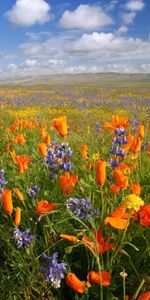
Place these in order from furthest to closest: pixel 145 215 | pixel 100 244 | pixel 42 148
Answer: pixel 42 148 → pixel 100 244 → pixel 145 215

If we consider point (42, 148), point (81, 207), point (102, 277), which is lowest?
point (102, 277)

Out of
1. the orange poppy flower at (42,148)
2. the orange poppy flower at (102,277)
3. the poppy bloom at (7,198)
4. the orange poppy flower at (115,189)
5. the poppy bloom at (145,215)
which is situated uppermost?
the orange poppy flower at (42,148)

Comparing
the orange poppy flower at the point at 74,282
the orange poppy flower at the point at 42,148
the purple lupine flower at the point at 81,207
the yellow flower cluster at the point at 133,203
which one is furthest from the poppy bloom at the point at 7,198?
the orange poppy flower at the point at 42,148

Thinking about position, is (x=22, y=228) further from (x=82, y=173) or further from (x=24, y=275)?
(x=82, y=173)

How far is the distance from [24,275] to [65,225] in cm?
40

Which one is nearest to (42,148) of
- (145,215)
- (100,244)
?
(100,244)

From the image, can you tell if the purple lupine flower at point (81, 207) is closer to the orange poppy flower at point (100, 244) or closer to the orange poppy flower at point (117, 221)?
the orange poppy flower at point (100, 244)

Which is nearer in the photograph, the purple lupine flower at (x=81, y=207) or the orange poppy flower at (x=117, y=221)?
the orange poppy flower at (x=117, y=221)

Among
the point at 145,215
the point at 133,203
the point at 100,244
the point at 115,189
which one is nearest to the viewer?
the point at 133,203

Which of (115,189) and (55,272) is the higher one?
(115,189)

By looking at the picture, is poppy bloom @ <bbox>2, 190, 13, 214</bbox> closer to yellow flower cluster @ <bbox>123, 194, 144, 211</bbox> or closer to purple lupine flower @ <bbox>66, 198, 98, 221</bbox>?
purple lupine flower @ <bbox>66, 198, 98, 221</bbox>

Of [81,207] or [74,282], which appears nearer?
[74,282]

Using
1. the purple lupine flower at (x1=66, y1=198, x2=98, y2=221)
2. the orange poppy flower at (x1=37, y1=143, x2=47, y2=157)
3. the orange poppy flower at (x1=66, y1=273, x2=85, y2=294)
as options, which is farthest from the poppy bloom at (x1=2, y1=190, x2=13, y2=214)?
the orange poppy flower at (x1=37, y1=143, x2=47, y2=157)

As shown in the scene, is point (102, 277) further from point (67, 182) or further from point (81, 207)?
point (67, 182)
